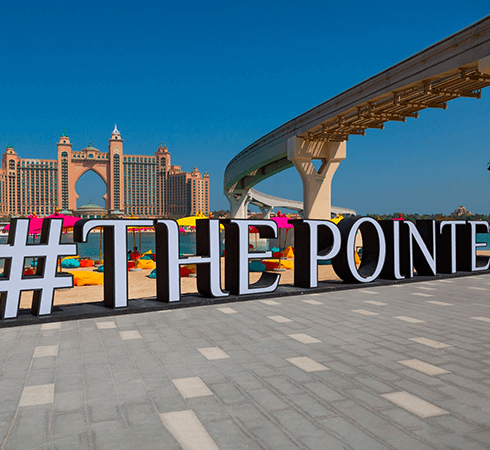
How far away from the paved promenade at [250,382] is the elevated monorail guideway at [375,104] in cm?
1147

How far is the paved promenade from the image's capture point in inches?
143

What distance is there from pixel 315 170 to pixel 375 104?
10168 mm

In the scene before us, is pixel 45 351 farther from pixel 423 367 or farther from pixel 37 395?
pixel 423 367

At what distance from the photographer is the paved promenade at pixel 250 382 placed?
3.64 meters

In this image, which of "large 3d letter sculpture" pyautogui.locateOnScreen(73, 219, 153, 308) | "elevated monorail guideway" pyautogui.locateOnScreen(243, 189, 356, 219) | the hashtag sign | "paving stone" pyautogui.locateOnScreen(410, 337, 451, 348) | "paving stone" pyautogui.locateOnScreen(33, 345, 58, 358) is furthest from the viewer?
"elevated monorail guideway" pyautogui.locateOnScreen(243, 189, 356, 219)

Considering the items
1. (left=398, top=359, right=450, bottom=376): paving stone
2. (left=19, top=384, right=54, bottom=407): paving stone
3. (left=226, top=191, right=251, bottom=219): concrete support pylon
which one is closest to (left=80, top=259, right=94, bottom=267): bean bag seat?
(left=19, top=384, right=54, bottom=407): paving stone

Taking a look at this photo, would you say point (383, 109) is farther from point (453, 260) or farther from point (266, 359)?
point (266, 359)

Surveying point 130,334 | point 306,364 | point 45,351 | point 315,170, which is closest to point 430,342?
point 306,364

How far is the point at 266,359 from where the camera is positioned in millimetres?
5758

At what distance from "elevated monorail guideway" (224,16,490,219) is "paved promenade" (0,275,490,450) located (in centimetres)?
1147

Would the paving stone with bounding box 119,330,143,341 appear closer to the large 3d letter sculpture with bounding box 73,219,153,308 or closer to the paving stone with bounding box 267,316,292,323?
the large 3d letter sculpture with bounding box 73,219,153,308

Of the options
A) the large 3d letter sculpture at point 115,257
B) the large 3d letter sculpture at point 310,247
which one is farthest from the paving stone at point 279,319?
the large 3d letter sculpture at point 310,247

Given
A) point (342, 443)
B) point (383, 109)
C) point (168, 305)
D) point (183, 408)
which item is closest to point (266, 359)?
point (183, 408)

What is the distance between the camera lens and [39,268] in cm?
835
